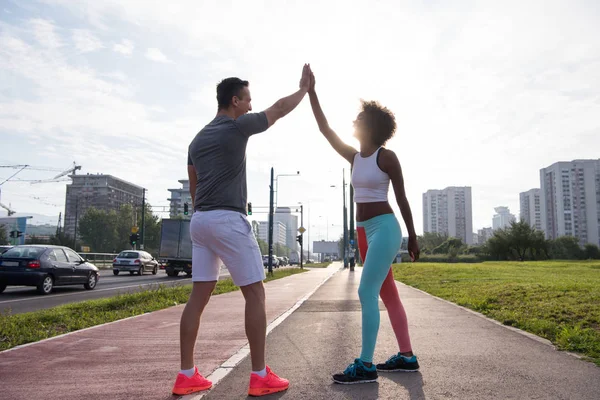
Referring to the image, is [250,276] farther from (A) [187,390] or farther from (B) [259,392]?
(A) [187,390]

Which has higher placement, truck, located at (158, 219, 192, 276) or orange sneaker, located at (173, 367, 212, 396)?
truck, located at (158, 219, 192, 276)

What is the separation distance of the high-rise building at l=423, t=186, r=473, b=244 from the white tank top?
546 feet

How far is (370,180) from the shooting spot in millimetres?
3797

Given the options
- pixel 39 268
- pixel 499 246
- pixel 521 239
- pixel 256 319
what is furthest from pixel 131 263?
pixel 521 239

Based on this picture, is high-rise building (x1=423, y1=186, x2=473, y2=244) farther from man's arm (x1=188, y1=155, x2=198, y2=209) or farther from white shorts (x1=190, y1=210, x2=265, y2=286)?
white shorts (x1=190, y1=210, x2=265, y2=286)

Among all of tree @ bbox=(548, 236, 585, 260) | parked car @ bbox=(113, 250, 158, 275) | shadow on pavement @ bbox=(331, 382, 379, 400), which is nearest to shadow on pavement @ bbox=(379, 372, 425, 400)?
shadow on pavement @ bbox=(331, 382, 379, 400)

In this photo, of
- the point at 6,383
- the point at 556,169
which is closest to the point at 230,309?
the point at 6,383

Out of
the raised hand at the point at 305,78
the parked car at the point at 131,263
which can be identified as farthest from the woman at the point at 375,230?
the parked car at the point at 131,263

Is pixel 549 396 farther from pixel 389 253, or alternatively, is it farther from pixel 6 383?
pixel 6 383

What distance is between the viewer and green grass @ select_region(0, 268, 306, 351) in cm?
621

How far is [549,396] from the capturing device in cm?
330

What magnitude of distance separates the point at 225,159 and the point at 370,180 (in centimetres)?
114

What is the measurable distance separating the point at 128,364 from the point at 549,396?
3.40 meters

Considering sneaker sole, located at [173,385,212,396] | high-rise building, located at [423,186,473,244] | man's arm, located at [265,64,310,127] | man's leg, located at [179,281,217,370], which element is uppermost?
high-rise building, located at [423,186,473,244]
